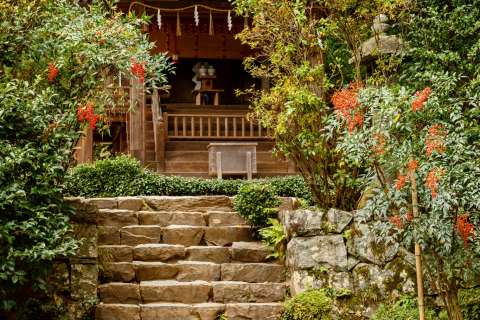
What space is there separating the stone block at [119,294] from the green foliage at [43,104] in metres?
0.85

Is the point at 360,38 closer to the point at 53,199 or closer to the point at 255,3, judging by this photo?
the point at 255,3

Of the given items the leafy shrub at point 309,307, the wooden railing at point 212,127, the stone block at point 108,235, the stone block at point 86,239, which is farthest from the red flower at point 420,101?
the wooden railing at point 212,127

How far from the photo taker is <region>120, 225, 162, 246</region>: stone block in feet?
32.7

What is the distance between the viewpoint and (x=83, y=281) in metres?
8.23

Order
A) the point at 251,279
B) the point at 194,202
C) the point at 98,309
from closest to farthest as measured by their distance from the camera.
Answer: the point at 98,309 → the point at 251,279 → the point at 194,202

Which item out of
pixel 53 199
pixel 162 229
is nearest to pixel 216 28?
pixel 162 229

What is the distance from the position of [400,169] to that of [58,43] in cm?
403

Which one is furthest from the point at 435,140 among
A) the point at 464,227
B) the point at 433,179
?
the point at 464,227

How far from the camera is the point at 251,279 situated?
9.29 m

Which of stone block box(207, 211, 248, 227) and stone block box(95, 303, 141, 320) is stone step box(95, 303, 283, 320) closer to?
stone block box(95, 303, 141, 320)

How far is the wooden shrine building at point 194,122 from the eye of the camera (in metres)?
14.7

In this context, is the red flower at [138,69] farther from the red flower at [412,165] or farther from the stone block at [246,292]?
the red flower at [412,165]

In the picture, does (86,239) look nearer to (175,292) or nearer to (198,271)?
(175,292)

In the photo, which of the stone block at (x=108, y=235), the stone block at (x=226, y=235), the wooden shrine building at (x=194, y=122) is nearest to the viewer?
the stone block at (x=108, y=235)
